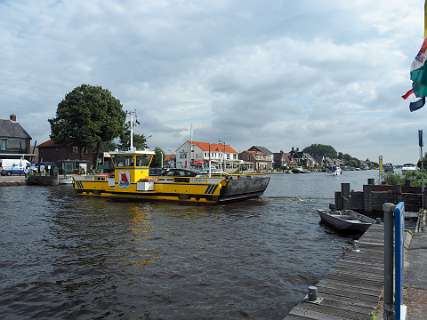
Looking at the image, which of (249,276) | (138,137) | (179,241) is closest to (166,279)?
(249,276)

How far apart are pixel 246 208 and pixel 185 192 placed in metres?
4.52

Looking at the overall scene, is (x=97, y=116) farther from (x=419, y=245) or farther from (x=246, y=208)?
(x=419, y=245)

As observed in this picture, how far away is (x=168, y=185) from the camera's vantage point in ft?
79.2

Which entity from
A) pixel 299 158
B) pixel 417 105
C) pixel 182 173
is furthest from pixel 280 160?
pixel 417 105

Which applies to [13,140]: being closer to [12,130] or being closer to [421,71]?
[12,130]

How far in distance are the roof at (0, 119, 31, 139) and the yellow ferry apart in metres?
44.6

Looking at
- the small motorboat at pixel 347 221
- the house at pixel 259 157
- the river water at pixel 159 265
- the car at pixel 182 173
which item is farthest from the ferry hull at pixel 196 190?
the house at pixel 259 157

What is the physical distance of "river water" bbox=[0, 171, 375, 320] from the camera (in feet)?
22.9

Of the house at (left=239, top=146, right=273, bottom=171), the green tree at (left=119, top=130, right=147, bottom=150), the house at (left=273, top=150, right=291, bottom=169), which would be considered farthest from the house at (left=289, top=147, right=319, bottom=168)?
the green tree at (left=119, top=130, right=147, bottom=150)

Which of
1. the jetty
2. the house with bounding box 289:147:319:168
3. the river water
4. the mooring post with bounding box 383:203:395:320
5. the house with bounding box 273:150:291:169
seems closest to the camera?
the mooring post with bounding box 383:203:395:320

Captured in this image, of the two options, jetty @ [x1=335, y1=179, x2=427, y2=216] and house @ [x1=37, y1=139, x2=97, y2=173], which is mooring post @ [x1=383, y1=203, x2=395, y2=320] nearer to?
jetty @ [x1=335, y1=179, x2=427, y2=216]

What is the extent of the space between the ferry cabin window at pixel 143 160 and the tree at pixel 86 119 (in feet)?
105

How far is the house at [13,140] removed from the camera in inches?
2411

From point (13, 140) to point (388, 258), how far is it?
233 ft
